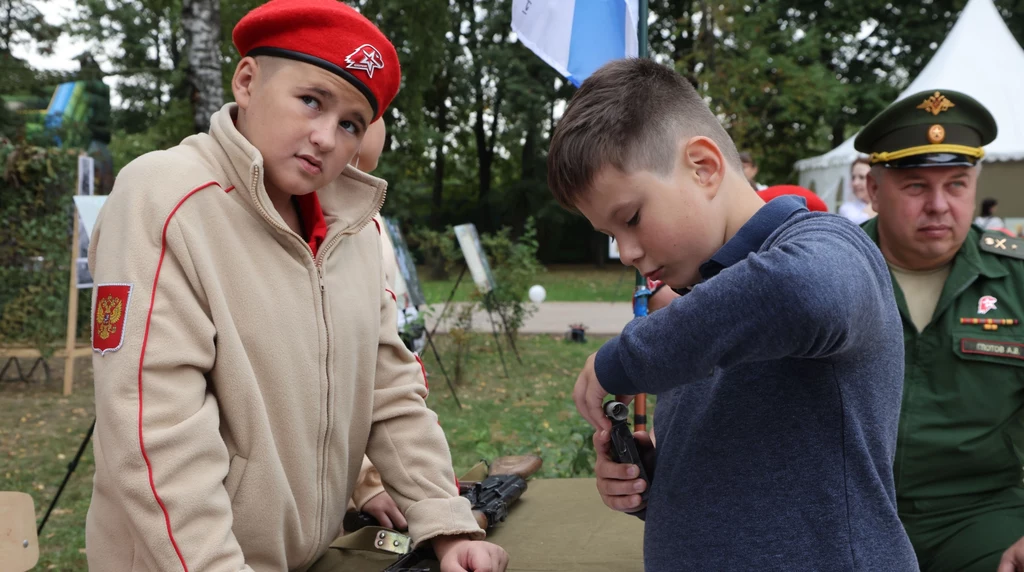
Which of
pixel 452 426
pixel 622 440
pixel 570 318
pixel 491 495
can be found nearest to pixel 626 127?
pixel 622 440

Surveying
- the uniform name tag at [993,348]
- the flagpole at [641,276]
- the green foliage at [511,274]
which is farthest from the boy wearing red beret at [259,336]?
the green foliage at [511,274]

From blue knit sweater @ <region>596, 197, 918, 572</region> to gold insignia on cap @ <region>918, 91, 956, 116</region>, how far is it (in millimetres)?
1391

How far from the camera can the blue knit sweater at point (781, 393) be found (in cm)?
109

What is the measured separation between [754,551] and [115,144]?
90.0 ft

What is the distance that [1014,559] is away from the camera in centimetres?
198

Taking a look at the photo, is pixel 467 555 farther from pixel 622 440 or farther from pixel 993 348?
pixel 993 348

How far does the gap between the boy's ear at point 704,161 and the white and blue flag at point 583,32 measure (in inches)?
74.0

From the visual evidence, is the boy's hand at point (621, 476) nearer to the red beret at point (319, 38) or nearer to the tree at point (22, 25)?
the red beret at point (319, 38)

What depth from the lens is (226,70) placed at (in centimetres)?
1047

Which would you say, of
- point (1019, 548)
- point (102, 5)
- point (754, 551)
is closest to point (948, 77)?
point (1019, 548)

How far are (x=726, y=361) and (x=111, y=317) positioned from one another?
97 centimetres

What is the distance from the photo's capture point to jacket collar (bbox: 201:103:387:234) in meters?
1.56

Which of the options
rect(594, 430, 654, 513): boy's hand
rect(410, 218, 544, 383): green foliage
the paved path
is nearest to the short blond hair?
rect(594, 430, 654, 513): boy's hand

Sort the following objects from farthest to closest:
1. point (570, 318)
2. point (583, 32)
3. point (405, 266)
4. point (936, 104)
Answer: point (570, 318) < point (405, 266) < point (583, 32) < point (936, 104)
